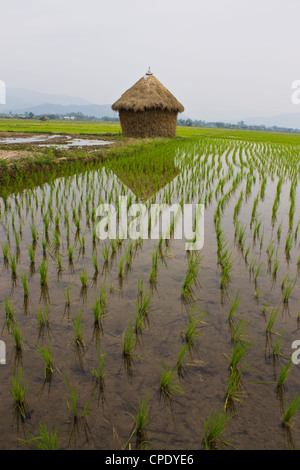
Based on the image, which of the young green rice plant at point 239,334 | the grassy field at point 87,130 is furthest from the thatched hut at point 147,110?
the young green rice plant at point 239,334

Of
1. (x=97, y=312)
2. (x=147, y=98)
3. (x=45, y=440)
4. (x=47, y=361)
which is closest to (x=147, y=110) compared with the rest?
(x=147, y=98)

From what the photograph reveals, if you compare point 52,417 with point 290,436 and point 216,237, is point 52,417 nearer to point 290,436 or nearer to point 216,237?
point 290,436

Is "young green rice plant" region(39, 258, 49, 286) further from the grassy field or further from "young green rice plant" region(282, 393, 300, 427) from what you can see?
the grassy field

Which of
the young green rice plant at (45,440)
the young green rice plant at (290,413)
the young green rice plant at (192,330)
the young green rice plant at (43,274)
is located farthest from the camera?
the young green rice plant at (43,274)

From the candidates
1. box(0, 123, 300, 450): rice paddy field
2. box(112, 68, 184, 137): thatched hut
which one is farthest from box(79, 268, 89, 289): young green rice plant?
box(112, 68, 184, 137): thatched hut

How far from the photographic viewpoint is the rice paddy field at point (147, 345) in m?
1.24

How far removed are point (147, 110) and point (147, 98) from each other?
1.82 feet

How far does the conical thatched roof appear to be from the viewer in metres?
14.4

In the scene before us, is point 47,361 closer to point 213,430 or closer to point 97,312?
point 97,312

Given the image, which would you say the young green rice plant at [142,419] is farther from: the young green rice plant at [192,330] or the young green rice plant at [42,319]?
the young green rice plant at [42,319]

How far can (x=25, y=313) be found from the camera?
6.37ft

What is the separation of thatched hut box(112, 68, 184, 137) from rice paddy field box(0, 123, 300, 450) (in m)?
12.5

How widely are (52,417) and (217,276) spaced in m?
1.60

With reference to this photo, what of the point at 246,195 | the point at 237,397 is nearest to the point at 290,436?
the point at 237,397
